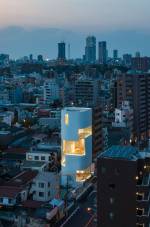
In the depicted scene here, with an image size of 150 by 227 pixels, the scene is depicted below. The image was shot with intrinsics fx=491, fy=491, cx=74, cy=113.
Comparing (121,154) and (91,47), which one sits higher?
(91,47)

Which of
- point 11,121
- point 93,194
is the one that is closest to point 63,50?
point 11,121

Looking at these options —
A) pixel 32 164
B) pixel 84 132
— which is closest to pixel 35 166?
pixel 32 164

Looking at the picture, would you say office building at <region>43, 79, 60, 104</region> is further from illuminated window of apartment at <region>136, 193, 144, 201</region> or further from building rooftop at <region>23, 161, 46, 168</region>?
illuminated window of apartment at <region>136, 193, 144, 201</region>

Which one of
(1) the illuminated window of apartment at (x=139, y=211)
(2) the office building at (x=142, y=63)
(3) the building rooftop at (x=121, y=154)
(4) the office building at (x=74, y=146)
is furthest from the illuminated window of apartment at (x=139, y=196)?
(2) the office building at (x=142, y=63)

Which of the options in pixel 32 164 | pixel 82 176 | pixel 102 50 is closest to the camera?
pixel 82 176

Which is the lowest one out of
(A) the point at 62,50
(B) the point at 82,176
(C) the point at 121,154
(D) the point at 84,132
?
(B) the point at 82,176

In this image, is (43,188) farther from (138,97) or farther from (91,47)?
(91,47)

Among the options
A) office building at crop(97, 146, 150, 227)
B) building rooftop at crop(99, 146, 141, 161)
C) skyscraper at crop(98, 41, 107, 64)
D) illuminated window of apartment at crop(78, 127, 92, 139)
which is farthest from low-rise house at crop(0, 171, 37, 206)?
skyscraper at crop(98, 41, 107, 64)

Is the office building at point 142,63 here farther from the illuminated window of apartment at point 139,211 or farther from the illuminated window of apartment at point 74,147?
the illuminated window of apartment at point 139,211
